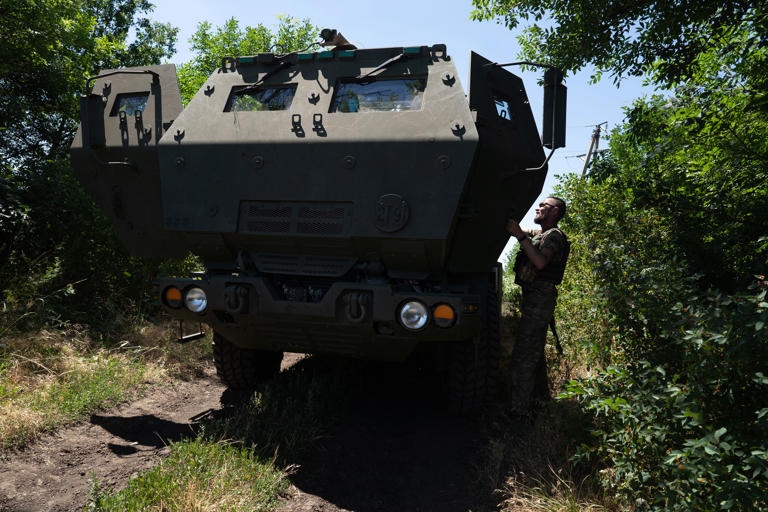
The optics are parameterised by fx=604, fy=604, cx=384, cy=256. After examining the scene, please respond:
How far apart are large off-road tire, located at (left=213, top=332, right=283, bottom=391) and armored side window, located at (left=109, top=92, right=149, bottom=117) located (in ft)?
6.27

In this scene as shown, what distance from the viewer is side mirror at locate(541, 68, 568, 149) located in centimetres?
394

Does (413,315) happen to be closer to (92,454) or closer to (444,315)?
(444,315)

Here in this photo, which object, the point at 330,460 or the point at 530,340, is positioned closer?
the point at 330,460

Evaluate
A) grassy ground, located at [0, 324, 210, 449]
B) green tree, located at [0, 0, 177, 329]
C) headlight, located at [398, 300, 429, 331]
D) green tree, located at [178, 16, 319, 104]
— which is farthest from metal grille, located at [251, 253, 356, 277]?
green tree, located at [178, 16, 319, 104]

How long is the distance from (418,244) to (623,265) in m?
1.31

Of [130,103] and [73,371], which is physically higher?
[130,103]

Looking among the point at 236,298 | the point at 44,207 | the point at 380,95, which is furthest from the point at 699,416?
the point at 44,207

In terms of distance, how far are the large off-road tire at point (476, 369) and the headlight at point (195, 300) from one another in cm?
186

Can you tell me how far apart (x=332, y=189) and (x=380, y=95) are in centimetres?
85

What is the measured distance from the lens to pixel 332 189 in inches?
159

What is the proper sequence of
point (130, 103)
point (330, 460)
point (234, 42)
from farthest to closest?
point (234, 42) → point (130, 103) → point (330, 460)

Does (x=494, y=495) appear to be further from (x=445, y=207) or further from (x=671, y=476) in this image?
(x=445, y=207)

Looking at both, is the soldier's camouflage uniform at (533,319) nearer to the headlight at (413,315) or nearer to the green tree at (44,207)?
the headlight at (413,315)

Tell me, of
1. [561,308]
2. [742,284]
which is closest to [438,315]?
[742,284]
